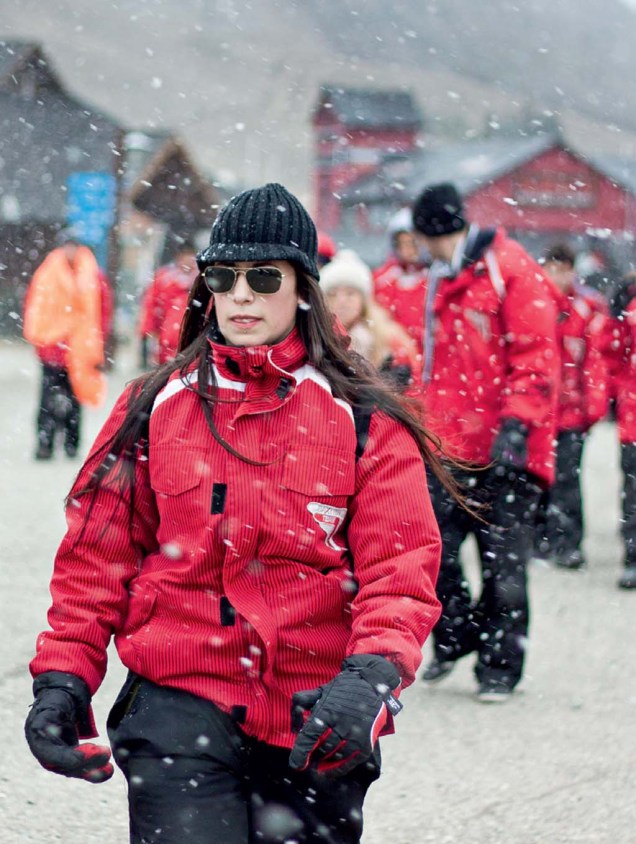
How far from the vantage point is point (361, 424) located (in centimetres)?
277

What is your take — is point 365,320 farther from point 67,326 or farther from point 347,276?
point 67,326

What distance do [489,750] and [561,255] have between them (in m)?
4.84

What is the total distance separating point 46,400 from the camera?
12.5 m

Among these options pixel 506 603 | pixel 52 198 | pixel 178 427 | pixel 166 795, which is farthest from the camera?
pixel 52 198

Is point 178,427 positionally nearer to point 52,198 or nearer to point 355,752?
point 355,752

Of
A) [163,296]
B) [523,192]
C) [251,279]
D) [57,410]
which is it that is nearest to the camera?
[251,279]

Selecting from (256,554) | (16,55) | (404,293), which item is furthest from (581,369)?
(16,55)

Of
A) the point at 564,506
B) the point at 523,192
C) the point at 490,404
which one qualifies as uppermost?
the point at 490,404

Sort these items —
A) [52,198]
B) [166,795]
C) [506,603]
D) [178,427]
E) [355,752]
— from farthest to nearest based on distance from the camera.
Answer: [52,198] → [506,603] → [178,427] → [166,795] → [355,752]

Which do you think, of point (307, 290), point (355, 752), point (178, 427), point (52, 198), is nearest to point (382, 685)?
point (355, 752)

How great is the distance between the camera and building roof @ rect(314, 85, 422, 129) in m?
71.9

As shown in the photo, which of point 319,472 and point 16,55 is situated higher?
point 16,55

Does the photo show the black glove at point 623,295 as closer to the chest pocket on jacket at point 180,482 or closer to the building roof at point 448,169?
the chest pocket on jacket at point 180,482

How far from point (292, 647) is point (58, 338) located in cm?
982
